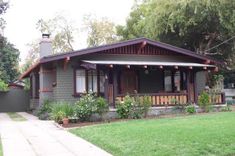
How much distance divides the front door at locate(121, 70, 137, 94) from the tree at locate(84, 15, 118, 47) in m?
23.9

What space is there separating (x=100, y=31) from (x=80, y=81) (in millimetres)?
28004

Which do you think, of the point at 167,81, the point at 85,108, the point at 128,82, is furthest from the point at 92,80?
the point at 167,81

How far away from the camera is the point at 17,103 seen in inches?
1297

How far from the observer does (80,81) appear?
2219cm

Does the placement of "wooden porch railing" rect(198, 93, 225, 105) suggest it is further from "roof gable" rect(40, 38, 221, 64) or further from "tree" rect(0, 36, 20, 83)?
"tree" rect(0, 36, 20, 83)

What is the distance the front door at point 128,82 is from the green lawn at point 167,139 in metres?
9.28

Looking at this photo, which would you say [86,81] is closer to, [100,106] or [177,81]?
[100,106]

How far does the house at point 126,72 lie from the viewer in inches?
839

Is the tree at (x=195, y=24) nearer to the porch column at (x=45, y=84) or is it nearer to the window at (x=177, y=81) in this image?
the window at (x=177, y=81)

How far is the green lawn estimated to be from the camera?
9.80m

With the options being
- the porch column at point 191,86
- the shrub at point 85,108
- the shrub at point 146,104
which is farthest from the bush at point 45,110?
the porch column at point 191,86

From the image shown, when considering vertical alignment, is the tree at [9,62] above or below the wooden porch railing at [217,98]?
above

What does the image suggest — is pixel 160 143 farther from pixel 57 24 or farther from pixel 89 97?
pixel 57 24

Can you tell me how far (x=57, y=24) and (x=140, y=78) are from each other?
3010 centimetres
